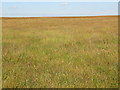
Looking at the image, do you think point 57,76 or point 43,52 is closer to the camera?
point 57,76

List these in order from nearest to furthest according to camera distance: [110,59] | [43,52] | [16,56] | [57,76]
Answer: [57,76]
[110,59]
[16,56]
[43,52]

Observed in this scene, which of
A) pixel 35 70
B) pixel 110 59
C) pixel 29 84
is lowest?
pixel 29 84

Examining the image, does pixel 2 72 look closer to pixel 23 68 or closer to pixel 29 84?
pixel 23 68

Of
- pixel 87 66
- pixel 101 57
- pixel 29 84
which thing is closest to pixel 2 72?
pixel 29 84

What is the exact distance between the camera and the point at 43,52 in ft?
29.2

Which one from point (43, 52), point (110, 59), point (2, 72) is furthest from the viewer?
point (43, 52)

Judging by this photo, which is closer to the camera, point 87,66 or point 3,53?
point 87,66

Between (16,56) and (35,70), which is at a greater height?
(16,56)

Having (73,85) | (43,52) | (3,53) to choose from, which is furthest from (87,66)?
(3,53)

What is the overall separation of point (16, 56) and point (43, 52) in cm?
145

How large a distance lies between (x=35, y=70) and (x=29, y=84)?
114 cm

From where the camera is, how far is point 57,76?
223 inches

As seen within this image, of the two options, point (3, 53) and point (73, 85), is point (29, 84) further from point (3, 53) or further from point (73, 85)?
point (3, 53)

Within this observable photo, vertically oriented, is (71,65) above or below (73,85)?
above
